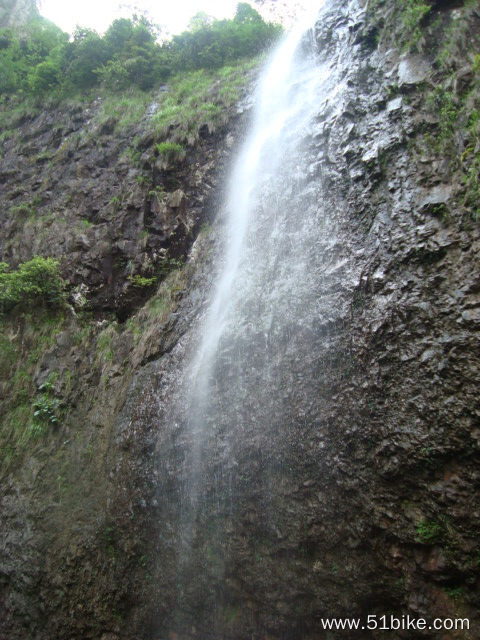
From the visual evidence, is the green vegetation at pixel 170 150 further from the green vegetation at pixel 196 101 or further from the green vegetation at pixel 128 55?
the green vegetation at pixel 128 55

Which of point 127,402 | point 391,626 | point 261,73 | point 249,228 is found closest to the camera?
point 391,626

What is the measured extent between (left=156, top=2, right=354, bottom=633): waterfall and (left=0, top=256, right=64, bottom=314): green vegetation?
3.43m

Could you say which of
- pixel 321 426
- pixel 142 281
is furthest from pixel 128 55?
pixel 321 426

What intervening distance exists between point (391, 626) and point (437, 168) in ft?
14.3

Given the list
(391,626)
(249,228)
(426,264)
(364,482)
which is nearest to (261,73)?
(249,228)

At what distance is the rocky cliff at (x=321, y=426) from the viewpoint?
11.0 feet

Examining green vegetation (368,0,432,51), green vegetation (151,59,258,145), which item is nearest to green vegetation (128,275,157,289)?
green vegetation (151,59,258,145)

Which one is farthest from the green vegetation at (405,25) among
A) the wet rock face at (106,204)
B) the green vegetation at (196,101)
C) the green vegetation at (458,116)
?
the green vegetation at (196,101)

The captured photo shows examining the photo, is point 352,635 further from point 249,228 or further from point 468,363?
point 249,228

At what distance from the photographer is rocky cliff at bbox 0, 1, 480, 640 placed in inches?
132

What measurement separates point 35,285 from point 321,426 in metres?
6.10

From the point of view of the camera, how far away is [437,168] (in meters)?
4.16

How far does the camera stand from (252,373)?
15.7ft

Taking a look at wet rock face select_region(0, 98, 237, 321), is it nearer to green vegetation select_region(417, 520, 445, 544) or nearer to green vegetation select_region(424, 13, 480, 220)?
green vegetation select_region(424, 13, 480, 220)
